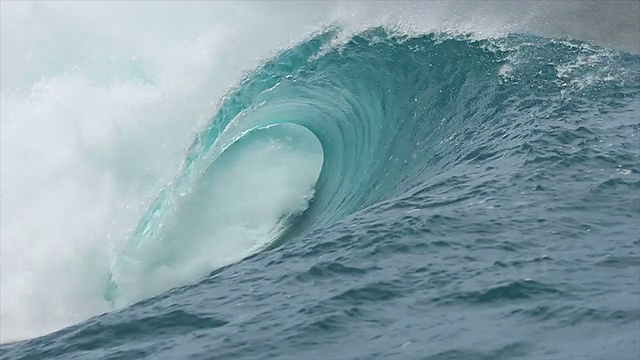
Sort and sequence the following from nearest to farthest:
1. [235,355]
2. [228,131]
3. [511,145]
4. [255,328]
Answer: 1. [235,355]
2. [255,328]
3. [511,145]
4. [228,131]

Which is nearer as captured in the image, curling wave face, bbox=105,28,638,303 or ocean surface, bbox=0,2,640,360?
ocean surface, bbox=0,2,640,360

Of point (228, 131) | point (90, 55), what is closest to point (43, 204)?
point (228, 131)

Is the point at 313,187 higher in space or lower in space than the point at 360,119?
lower

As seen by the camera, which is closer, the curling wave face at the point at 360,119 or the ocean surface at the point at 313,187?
the ocean surface at the point at 313,187

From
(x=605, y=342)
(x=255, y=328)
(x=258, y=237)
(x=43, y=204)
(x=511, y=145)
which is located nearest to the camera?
(x=605, y=342)

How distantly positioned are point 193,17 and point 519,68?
9.17 meters

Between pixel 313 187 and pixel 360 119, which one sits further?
pixel 360 119

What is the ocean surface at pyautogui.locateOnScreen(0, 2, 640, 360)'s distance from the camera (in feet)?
25.6

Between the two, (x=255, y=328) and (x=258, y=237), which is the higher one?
(x=258, y=237)

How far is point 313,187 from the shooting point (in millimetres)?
16031

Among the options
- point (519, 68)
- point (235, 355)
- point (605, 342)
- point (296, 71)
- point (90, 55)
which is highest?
point (90, 55)

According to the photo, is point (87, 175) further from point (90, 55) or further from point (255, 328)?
point (255, 328)

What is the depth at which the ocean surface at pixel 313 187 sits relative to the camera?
782cm

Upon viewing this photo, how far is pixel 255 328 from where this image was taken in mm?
7910
